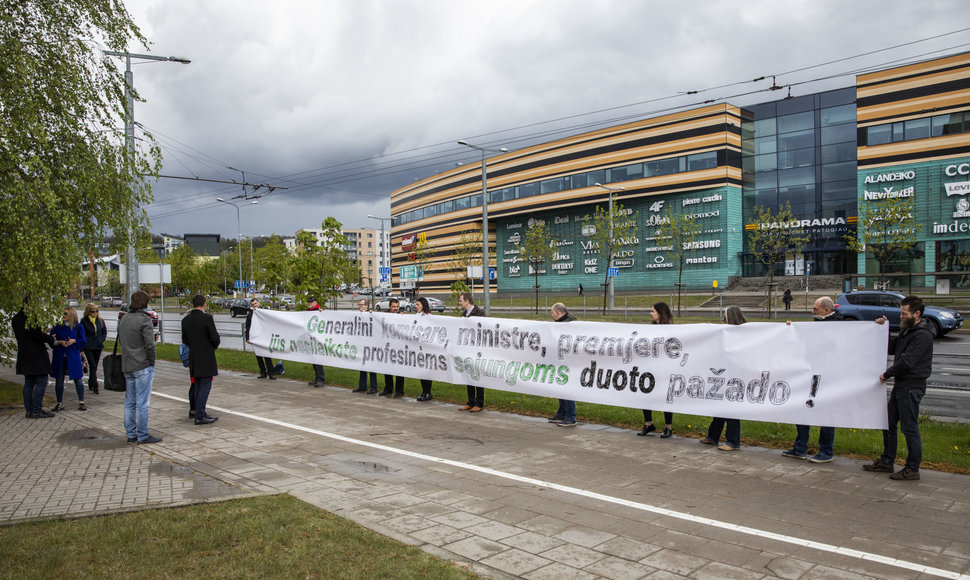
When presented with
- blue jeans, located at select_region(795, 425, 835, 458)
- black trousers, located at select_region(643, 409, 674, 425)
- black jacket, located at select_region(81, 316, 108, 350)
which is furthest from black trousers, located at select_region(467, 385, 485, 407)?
black jacket, located at select_region(81, 316, 108, 350)

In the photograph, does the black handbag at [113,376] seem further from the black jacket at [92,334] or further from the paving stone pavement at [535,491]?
the black jacket at [92,334]

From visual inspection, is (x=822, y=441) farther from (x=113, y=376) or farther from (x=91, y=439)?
(x=113, y=376)

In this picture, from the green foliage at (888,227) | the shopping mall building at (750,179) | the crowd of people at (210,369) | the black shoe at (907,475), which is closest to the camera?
the black shoe at (907,475)

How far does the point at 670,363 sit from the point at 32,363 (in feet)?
32.6

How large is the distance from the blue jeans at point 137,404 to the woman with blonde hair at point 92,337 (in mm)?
4962

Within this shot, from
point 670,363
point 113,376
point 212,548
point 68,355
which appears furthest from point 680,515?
point 68,355

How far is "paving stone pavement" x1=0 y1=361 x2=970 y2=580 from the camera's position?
180 inches

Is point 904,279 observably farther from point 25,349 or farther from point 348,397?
point 25,349

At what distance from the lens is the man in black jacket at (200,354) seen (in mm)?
9602

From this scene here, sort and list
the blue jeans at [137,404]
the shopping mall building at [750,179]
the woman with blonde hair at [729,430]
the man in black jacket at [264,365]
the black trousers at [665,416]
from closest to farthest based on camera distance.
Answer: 1. the woman with blonde hair at [729,430]
2. the blue jeans at [137,404]
3. the black trousers at [665,416]
4. the man in black jacket at [264,365]
5. the shopping mall building at [750,179]

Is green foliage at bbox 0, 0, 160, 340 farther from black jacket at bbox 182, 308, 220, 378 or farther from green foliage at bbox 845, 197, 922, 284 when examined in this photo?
green foliage at bbox 845, 197, 922, 284

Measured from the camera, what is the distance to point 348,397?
1233 centimetres

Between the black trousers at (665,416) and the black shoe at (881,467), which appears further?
the black trousers at (665,416)

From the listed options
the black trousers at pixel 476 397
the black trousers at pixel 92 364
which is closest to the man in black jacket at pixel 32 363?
the black trousers at pixel 92 364
